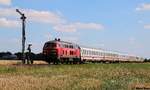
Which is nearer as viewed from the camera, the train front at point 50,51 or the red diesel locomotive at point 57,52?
the train front at point 50,51

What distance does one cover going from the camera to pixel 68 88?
17609 millimetres

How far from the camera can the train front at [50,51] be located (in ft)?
173

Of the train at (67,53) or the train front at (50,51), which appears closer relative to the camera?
the train front at (50,51)

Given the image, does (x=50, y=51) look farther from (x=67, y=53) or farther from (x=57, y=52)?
(x=67, y=53)

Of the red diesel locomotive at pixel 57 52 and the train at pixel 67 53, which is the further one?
the train at pixel 67 53

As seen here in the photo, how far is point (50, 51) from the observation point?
5353 centimetres

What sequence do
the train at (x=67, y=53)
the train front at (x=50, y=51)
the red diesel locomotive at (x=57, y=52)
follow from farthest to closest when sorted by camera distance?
the train at (x=67, y=53)
the red diesel locomotive at (x=57, y=52)
the train front at (x=50, y=51)

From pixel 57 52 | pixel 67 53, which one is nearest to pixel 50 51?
pixel 57 52

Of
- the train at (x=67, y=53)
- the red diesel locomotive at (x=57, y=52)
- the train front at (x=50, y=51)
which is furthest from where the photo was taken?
the train at (x=67, y=53)

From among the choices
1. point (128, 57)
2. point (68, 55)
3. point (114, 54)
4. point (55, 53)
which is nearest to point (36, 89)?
point (55, 53)

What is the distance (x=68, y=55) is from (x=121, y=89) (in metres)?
39.9

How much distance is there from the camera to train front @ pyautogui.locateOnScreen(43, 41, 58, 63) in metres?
52.8

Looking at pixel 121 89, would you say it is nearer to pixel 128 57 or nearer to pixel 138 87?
pixel 138 87

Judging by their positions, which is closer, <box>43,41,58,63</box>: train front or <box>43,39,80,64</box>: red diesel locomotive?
<box>43,41,58,63</box>: train front
